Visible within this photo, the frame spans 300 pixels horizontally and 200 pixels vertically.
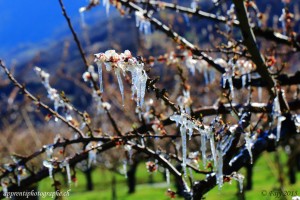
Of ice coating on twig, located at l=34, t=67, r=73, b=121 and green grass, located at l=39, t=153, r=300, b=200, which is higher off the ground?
ice coating on twig, located at l=34, t=67, r=73, b=121

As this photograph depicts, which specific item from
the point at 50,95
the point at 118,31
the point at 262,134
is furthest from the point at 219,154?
the point at 118,31

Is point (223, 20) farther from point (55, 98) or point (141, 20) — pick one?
point (55, 98)

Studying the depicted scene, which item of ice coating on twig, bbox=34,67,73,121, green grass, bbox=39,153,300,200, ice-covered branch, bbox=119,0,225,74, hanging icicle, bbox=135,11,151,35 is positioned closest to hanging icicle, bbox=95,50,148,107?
green grass, bbox=39,153,300,200

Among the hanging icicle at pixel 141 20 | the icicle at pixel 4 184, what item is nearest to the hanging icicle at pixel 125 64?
the icicle at pixel 4 184

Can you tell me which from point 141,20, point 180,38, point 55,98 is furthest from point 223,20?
point 55,98

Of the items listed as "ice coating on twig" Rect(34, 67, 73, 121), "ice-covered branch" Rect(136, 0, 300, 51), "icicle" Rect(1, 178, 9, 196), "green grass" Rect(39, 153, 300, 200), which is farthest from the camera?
"green grass" Rect(39, 153, 300, 200)

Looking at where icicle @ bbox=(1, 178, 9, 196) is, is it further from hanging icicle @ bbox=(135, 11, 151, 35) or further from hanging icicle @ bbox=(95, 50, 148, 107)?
hanging icicle @ bbox=(95, 50, 148, 107)

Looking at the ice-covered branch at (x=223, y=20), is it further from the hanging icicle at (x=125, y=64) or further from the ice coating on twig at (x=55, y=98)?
the hanging icicle at (x=125, y=64)

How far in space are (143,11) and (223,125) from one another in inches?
114

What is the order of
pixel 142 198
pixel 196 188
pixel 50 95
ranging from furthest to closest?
pixel 142 198
pixel 50 95
pixel 196 188

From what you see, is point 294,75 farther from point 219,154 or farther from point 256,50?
point 219,154

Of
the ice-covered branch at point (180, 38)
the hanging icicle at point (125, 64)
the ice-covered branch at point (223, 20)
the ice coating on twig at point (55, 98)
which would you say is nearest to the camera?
the hanging icicle at point (125, 64)

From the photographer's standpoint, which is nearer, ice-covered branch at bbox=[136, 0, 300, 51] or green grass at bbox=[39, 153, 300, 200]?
ice-covered branch at bbox=[136, 0, 300, 51]

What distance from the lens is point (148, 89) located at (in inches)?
93.6
